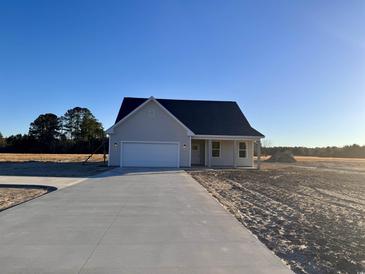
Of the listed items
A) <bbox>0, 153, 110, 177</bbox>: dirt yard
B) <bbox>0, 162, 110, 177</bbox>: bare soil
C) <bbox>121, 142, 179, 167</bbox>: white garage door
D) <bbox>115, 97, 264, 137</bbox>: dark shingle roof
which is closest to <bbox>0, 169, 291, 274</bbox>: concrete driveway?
<bbox>0, 162, 110, 177</bbox>: bare soil

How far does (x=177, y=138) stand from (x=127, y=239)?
22.1 m

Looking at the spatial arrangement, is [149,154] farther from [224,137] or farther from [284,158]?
[284,158]

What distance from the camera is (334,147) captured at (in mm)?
74562

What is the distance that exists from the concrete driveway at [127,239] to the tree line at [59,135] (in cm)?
5838

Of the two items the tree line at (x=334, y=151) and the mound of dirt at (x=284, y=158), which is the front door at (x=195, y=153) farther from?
the tree line at (x=334, y=151)

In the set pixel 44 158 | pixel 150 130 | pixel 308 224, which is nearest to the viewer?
pixel 308 224

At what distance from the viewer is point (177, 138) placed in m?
28.4

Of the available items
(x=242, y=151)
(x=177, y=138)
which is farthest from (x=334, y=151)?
(x=177, y=138)

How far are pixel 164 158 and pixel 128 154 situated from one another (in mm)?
2642

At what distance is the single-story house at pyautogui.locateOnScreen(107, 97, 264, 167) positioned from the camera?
1102 inches

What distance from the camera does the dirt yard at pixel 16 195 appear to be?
1070 cm

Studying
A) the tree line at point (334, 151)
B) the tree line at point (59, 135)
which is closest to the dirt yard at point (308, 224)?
the tree line at point (59, 135)

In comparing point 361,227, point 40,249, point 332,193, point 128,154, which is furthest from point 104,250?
point 128,154

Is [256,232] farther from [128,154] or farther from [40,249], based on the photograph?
[128,154]
